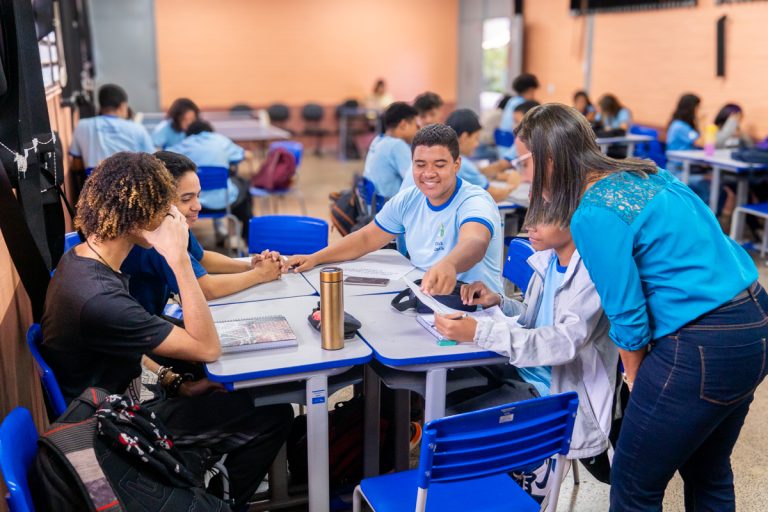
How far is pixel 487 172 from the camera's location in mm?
5664

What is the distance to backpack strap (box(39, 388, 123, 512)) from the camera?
145 centimetres

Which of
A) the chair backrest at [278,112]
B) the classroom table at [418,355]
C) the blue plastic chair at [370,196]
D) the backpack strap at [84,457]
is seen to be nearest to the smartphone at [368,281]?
the classroom table at [418,355]

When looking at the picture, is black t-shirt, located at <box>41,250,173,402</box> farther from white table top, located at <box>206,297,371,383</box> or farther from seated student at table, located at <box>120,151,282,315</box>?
seated student at table, located at <box>120,151,282,315</box>

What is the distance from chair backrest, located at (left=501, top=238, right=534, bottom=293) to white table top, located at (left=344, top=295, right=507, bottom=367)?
72cm

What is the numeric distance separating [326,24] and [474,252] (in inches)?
426

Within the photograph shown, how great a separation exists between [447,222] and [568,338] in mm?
953

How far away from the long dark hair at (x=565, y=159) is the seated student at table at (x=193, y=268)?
3.93ft

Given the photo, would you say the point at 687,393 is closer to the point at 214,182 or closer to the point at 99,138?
the point at 214,182

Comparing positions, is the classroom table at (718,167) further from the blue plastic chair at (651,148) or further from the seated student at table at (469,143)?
the seated student at table at (469,143)

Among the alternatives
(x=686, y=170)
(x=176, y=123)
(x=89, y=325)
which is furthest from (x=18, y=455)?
(x=686, y=170)

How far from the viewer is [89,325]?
1.92 metres

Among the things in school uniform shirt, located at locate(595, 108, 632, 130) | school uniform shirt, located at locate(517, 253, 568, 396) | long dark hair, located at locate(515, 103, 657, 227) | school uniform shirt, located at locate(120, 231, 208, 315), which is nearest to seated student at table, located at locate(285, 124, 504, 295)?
school uniform shirt, located at locate(517, 253, 568, 396)

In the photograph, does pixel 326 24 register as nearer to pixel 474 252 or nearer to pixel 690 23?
pixel 690 23

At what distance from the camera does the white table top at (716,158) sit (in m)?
5.86
